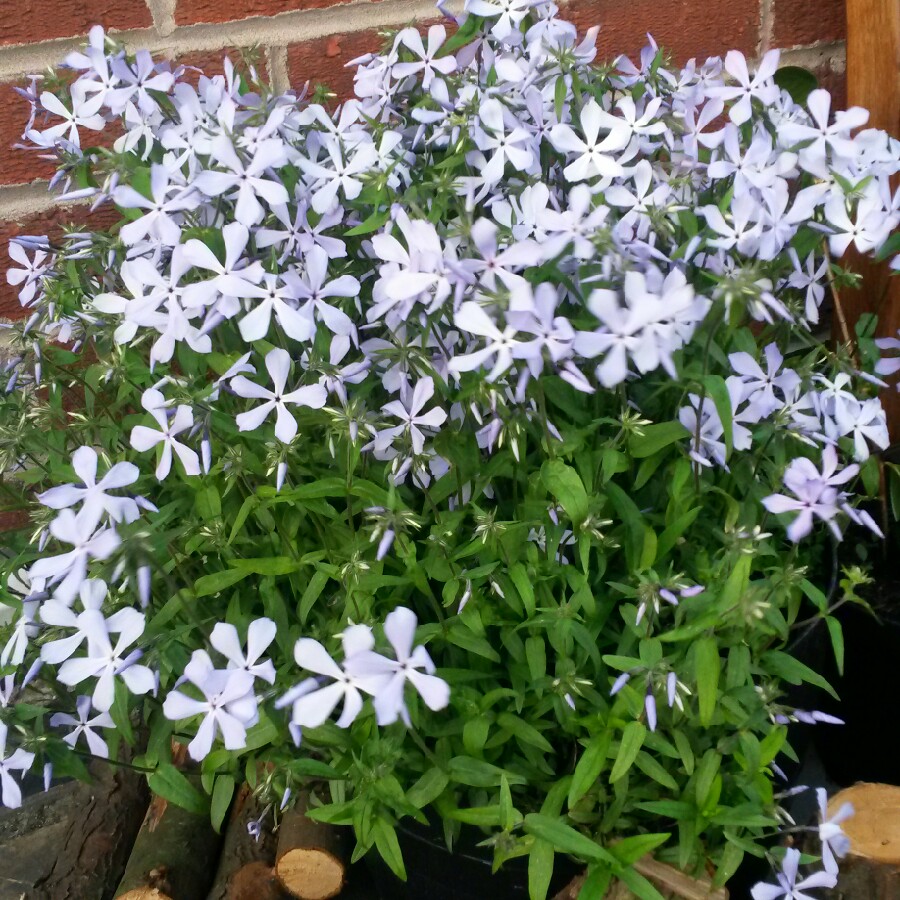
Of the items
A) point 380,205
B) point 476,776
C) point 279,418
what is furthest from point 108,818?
point 380,205

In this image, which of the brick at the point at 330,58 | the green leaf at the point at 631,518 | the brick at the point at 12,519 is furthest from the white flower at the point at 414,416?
the brick at the point at 12,519

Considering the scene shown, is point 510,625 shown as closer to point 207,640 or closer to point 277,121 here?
point 207,640

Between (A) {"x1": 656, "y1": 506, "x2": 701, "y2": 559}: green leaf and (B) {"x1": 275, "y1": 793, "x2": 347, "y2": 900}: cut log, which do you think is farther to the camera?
(B) {"x1": 275, "y1": 793, "x2": 347, "y2": 900}: cut log

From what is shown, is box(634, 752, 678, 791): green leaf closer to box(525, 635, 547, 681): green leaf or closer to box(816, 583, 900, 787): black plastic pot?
box(525, 635, 547, 681): green leaf

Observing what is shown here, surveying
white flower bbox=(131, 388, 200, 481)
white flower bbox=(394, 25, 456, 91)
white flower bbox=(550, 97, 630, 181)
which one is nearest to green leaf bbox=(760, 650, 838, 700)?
white flower bbox=(550, 97, 630, 181)

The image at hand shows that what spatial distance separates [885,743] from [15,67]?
5.77ft

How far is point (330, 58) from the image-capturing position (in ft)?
4.95

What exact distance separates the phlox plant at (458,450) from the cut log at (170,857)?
23 centimetres

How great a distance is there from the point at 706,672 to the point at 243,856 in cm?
78

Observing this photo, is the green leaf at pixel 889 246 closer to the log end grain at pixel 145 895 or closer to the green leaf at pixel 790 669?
the green leaf at pixel 790 669

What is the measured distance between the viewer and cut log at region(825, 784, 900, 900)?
3.62ft

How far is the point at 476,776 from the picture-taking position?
97 centimetres

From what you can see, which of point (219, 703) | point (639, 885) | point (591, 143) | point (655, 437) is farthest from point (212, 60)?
point (639, 885)

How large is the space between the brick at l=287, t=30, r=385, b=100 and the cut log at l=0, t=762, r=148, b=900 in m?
1.14
